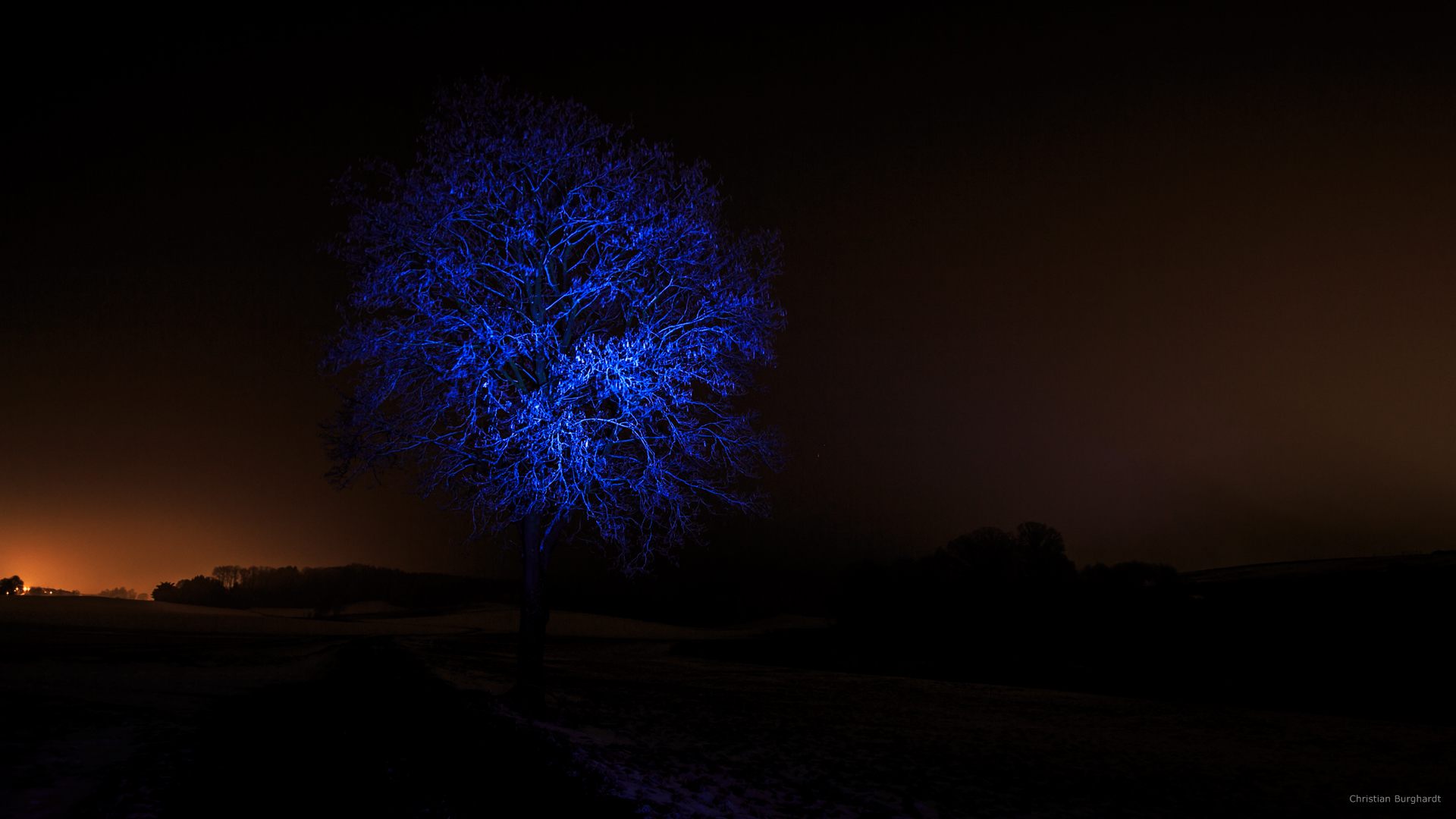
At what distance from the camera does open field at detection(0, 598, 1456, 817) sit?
640cm

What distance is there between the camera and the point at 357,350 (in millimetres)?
11133

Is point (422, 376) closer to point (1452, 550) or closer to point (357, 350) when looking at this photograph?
point (357, 350)

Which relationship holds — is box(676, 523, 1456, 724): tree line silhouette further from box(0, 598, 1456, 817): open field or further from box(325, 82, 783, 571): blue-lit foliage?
box(325, 82, 783, 571): blue-lit foliage

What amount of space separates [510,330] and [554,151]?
117 inches

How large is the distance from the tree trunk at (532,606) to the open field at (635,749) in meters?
0.53

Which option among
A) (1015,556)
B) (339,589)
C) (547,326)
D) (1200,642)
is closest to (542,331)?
(547,326)

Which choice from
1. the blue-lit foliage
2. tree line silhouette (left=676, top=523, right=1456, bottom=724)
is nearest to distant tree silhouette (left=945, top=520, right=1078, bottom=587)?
tree line silhouette (left=676, top=523, right=1456, bottom=724)

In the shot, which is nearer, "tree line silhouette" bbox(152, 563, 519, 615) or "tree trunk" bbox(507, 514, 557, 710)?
"tree trunk" bbox(507, 514, 557, 710)

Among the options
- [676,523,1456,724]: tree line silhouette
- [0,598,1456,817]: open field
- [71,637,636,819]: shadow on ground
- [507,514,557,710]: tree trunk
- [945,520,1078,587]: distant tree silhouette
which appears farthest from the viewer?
[945,520,1078,587]: distant tree silhouette

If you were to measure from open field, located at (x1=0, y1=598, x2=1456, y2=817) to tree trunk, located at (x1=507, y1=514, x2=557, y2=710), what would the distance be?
1.74 feet

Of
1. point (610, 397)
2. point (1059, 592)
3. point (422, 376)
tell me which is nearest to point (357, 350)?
point (422, 376)

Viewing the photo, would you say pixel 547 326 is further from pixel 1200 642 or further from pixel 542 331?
pixel 1200 642

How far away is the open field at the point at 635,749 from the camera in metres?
6.40

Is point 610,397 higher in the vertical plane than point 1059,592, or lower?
higher
